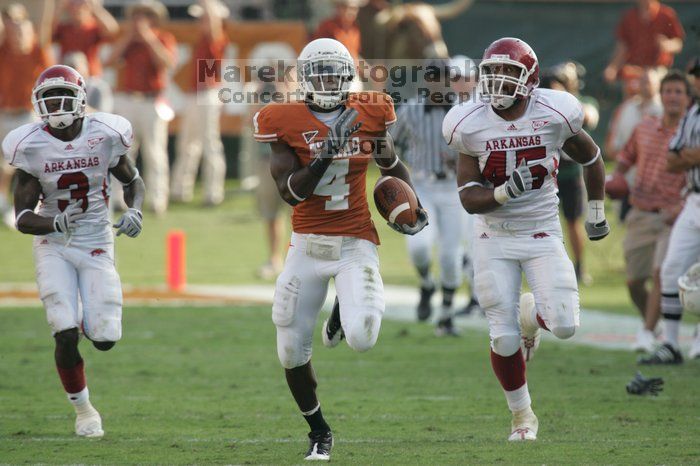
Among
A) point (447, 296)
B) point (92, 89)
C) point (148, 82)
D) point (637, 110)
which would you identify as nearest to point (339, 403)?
point (447, 296)

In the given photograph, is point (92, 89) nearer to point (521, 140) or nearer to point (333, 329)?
point (333, 329)

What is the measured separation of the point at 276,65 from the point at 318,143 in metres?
9.35

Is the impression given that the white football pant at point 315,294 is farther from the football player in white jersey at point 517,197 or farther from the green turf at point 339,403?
the football player in white jersey at point 517,197

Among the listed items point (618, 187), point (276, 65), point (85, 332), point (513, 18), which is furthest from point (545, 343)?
point (513, 18)

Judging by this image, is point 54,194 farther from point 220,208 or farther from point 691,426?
point 220,208

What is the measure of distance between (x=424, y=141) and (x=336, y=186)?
3.65 metres

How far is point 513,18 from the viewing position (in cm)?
1630

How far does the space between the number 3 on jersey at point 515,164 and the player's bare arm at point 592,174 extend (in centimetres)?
18

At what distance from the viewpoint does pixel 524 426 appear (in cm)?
580

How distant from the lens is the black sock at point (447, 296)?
8961 millimetres

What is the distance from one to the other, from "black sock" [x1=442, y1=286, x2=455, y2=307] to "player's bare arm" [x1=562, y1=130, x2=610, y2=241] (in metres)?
2.97

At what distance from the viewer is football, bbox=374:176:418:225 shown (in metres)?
5.68

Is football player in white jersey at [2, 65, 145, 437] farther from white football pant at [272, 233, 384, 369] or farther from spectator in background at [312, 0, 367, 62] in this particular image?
spectator in background at [312, 0, 367, 62]

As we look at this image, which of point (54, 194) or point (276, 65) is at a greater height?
point (276, 65)
